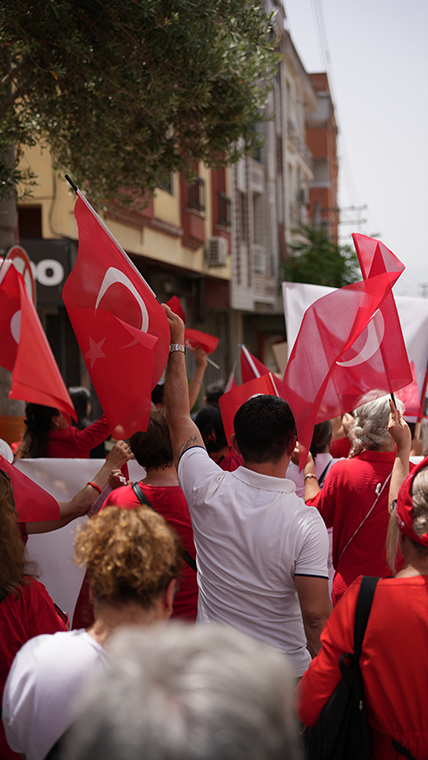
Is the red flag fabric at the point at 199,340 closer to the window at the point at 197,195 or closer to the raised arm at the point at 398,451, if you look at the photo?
the raised arm at the point at 398,451

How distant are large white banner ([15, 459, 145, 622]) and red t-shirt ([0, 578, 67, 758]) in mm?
1617

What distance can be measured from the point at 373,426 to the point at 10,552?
5.86ft

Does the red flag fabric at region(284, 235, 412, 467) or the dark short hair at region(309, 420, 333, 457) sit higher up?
the red flag fabric at region(284, 235, 412, 467)

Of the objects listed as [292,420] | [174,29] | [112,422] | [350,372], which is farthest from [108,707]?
[174,29]

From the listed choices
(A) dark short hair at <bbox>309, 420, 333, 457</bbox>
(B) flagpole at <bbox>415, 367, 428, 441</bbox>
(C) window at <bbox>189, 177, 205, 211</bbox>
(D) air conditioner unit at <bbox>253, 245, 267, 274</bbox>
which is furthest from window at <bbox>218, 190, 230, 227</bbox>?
(A) dark short hair at <bbox>309, 420, 333, 457</bbox>

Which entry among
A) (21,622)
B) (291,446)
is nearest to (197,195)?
(291,446)

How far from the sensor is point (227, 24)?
20.4ft

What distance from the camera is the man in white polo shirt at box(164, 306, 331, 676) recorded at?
7.56 ft

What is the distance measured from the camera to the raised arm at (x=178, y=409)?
2.69 meters

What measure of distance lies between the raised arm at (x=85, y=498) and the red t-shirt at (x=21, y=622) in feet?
3.14

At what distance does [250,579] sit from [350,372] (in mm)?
1456

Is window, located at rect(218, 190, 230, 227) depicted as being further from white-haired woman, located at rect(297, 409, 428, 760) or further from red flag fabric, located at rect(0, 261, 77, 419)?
white-haired woman, located at rect(297, 409, 428, 760)

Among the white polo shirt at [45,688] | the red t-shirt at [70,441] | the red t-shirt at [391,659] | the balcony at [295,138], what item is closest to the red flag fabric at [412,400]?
the red t-shirt at [70,441]

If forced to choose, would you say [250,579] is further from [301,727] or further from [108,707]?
[108,707]
